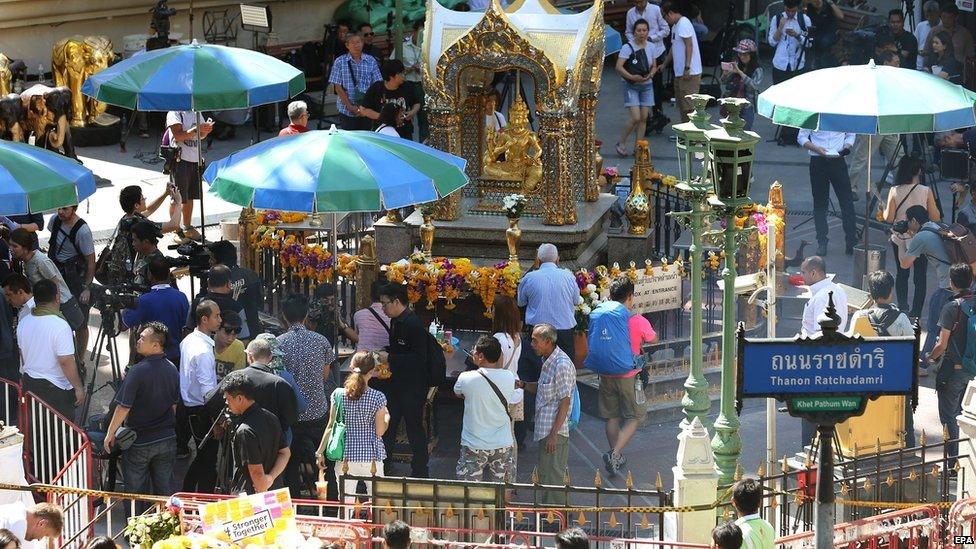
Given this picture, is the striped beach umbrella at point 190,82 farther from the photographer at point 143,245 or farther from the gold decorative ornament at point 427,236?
the gold decorative ornament at point 427,236

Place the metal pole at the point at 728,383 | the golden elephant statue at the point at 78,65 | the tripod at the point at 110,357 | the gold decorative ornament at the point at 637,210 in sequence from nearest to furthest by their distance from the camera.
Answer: the metal pole at the point at 728,383 < the tripod at the point at 110,357 < the gold decorative ornament at the point at 637,210 < the golden elephant statue at the point at 78,65

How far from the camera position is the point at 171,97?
49.5 ft

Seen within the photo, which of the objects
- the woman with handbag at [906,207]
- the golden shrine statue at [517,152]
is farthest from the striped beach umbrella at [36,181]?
the woman with handbag at [906,207]

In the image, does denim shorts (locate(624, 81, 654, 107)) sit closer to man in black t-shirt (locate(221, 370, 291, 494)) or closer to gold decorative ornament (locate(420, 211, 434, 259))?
gold decorative ornament (locate(420, 211, 434, 259))

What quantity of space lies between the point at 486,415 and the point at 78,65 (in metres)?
13.3

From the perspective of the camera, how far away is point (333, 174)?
13.2 metres

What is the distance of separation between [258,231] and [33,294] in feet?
11.3

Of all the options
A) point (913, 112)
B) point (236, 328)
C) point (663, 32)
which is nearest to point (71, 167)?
point (236, 328)

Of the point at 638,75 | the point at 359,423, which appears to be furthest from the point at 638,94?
the point at 359,423

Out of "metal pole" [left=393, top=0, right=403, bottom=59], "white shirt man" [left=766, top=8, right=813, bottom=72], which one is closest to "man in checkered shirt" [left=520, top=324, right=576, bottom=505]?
"metal pole" [left=393, top=0, right=403, bottom=59]

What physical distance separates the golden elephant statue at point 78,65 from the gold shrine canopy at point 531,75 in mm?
8370

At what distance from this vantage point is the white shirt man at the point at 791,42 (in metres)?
24.5

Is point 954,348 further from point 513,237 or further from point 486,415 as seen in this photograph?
point 513,237

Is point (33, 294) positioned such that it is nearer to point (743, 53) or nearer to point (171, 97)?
point (171, 97)
